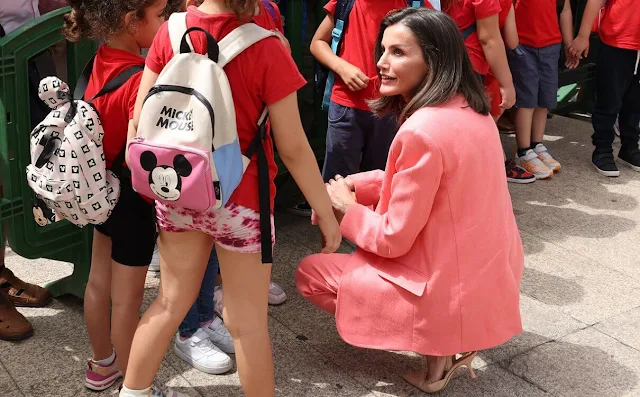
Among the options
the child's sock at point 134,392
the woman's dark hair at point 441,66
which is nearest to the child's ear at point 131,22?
the woman's dark hair at point 441,66

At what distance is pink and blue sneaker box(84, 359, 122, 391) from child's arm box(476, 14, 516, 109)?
2704 millimetres

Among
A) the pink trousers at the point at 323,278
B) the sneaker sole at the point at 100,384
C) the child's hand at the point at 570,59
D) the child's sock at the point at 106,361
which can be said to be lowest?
the sneaker sole at the point at 100,384

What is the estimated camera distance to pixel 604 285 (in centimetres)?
427

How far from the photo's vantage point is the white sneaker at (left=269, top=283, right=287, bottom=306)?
3.93 meters

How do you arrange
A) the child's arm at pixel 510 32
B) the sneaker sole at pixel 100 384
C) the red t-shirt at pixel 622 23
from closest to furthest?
the sneaker sole at pixel 100 384, the child's arm at pixel 510 32, the red t-shirt at pixel 622 23

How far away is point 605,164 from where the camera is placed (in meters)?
5.98

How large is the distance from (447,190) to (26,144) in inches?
65.7

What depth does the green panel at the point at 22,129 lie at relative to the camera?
320cm

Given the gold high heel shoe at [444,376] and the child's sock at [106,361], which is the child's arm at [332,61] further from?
the child's sock at [106,361]

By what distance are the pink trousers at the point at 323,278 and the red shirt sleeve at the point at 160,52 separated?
Result: 44.5 inches

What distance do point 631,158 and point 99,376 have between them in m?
4.40

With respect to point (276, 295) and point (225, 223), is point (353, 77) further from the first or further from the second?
point (225, 223)

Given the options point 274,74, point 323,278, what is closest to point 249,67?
point 274,74

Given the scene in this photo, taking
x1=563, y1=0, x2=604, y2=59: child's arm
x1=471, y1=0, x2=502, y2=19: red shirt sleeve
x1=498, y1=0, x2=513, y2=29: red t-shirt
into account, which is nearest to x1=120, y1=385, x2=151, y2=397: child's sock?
x1=471, y1=0, x2=502, y2=19: red shirt sleeve
